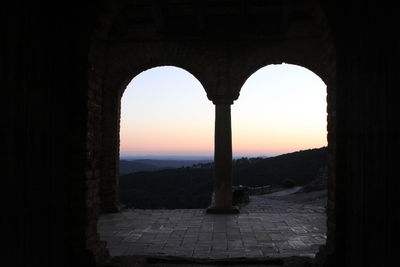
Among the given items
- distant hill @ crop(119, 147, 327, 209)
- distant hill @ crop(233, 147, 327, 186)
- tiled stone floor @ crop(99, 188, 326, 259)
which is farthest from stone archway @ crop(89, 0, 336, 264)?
distant hill @ crop(233, 147, 327, 186)

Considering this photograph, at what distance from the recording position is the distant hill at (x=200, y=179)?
113 feet

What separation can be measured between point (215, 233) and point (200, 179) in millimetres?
32847

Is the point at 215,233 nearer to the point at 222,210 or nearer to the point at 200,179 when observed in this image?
the point at 222,210

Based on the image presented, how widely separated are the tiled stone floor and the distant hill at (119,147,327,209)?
887 inches

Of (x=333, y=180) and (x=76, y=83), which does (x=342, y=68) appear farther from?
(x=76, y=83)

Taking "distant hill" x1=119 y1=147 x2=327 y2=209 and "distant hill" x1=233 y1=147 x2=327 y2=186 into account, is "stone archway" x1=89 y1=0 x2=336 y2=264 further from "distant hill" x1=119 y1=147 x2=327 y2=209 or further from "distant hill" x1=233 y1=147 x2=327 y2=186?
"distant hill" x1=233 y1=147 x2=327 y2=186

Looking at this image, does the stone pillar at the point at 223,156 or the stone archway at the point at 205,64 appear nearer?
the stone pillar at the point at 223,156

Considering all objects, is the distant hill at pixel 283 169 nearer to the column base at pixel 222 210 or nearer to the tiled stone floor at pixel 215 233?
the column base at pixel 222 210

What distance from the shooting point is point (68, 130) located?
393 centimetres

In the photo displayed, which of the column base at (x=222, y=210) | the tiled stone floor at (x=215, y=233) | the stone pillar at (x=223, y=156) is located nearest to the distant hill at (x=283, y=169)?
the stone pillar at (x=223, y=156)

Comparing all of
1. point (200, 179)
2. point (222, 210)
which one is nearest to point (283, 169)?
point (200, 179)

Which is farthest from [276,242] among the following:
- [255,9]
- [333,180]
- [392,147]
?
[255,9]

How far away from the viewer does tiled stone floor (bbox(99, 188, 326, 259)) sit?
5.94m

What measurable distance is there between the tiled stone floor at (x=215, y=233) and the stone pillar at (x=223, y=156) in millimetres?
562
